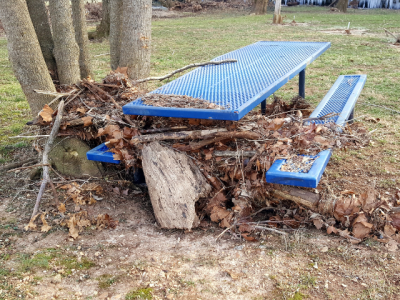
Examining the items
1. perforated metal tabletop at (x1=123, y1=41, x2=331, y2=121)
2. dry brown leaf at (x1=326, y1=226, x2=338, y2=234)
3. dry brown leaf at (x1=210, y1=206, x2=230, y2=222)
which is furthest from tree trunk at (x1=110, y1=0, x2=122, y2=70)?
dry brown leaf at (x1=326, y1=226, x2=338, y2=234)

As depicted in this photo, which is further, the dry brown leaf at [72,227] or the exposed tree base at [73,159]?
the exposed tree base at [73,159]

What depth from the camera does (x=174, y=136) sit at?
10.1ft

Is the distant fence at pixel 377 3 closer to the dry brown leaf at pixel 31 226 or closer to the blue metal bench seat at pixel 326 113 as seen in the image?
the blue metal bench seat at pixel 326 113

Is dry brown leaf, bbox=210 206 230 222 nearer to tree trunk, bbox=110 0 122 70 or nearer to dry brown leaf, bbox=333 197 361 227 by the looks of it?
dry brown leaf, bbox=333 197 361 227

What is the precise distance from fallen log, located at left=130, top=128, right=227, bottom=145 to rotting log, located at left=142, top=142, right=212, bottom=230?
Answer: 0.06 meters

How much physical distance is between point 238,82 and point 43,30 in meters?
2.44

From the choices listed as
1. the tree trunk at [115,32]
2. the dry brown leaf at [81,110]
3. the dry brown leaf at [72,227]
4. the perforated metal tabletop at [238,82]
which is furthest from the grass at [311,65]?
the dry brown leaf at [72,227]

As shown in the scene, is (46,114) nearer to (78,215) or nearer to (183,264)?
(78,215)

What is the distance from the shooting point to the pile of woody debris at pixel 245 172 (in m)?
2.85

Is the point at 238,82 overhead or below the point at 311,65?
overhead

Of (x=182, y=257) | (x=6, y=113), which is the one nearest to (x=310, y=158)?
(x=182, y=257)

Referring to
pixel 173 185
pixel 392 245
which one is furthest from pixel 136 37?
pixel 392 245

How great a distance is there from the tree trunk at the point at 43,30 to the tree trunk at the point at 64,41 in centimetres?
21

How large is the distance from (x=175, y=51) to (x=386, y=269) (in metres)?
8.75
